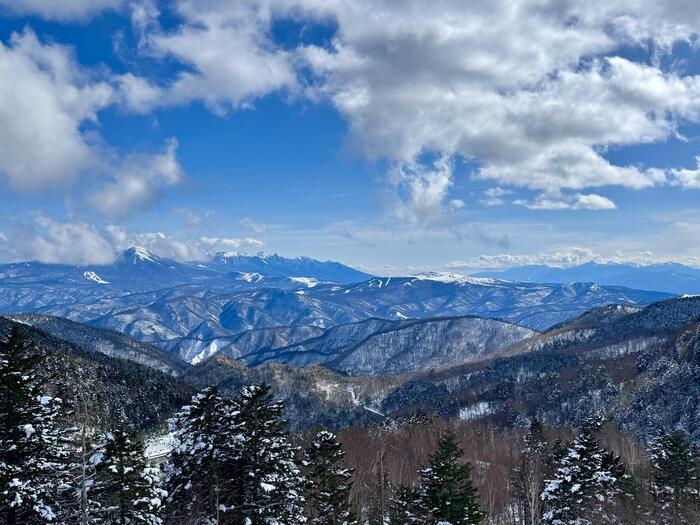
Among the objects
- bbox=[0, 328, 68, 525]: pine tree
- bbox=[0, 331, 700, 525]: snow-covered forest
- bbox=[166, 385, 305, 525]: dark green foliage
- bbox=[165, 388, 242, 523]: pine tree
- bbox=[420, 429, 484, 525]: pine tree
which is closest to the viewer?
bbox=[0, 328, 68, 525]: pine tree

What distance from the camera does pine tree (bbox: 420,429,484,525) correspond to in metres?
34.2

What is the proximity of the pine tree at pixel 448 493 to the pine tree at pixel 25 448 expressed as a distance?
77.4 ft

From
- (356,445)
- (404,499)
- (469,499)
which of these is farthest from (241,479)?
(356,445)

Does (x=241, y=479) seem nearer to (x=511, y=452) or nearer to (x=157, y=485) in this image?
(x=157, y=485)

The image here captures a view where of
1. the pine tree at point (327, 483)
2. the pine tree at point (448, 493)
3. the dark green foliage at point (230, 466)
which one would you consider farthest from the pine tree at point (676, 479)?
the dark green foliage at point (230, 466)

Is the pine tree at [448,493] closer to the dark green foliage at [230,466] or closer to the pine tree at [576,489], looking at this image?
the dark green foliage at [230,466]

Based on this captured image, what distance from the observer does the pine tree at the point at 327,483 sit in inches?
1500

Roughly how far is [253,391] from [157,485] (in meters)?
7.59

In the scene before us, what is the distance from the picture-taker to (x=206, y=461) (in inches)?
1003

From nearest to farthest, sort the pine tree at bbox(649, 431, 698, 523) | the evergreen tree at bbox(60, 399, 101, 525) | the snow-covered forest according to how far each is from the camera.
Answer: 1. the evergreen tree at bbox(60, 399, 101, 525)
2. the snow-covered forest
3. the pine tree at bbox(649, 431, 698, 523)

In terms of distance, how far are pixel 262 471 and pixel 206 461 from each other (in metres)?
3.02

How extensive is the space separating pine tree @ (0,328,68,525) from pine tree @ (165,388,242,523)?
5.47 m

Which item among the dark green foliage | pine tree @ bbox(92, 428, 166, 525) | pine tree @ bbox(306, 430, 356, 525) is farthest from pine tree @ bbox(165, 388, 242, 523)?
pine tree @ bbox(306, 430, 356, 525)

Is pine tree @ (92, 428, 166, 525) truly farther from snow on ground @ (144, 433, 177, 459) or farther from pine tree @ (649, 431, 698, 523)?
snow on ground @ (144, 433, 177, 459)
